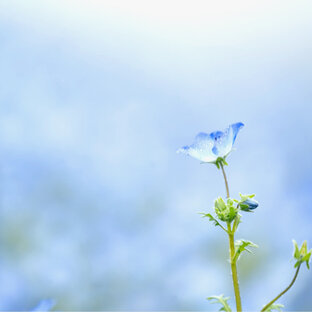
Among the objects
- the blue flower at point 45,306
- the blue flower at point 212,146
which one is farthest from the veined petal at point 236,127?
the blue flower at point 45,306

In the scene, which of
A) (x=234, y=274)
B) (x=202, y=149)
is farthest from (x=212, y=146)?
(x=234, y=274)

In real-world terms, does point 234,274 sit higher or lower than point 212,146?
Result: lower

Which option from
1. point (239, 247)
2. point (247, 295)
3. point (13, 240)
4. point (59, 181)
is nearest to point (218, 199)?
point (239, 247)

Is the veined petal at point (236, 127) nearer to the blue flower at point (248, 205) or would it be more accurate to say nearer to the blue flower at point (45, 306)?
the blue flower at point (248, 205)

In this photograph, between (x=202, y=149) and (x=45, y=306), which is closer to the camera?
(x=45, y=306)

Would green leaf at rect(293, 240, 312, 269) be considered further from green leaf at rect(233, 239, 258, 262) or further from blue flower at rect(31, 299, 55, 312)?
blue flower at rect(31, 299, 55, 312)

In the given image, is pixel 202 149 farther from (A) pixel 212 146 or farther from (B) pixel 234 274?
(B) pixel 234 274
